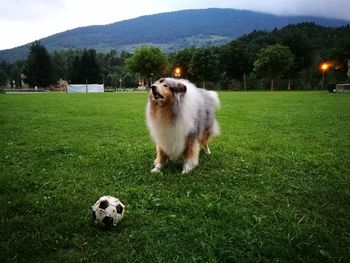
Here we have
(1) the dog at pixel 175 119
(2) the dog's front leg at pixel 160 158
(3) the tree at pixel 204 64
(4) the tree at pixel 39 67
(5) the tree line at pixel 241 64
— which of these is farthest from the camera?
(4) the tree at pixel 39 67

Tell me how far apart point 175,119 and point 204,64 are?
8337cm

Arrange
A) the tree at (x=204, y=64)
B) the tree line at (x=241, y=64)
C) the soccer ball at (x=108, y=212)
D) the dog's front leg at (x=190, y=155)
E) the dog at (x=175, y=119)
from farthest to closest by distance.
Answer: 1. the tree at (x=204, y=64)
2. the tree line at (x=241, y=64)
3. the dog's front leg at (x=190, y=155)
4. the dog at (x=175, y=119)
5. the soccer ball at (x=108, y=212)

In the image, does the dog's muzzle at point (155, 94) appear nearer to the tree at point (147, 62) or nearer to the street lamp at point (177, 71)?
the tree at point (147, 62)

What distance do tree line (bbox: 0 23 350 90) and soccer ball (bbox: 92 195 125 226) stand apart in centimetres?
7441

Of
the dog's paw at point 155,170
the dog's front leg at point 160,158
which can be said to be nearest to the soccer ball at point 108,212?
the dog's paw at point 155,170

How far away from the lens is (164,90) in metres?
6.65

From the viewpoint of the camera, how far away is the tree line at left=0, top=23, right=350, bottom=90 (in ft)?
248

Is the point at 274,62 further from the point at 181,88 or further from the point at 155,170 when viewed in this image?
the point at 155,170

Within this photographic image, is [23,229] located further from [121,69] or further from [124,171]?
[121,69]

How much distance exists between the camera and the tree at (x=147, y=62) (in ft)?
279

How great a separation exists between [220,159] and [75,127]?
6934mm

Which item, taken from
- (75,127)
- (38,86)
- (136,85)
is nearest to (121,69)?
(136,85)

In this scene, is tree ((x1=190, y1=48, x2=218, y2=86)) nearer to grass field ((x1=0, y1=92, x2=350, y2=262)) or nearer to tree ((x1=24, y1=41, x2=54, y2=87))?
tree ((x1=24, y1=41, x2=54, y2=87))

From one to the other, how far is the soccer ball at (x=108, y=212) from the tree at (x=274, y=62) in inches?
2909
